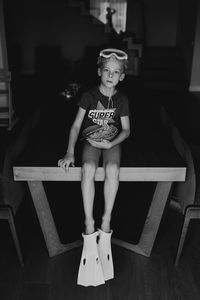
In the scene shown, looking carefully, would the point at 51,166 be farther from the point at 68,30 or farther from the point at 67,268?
the point at 68,30

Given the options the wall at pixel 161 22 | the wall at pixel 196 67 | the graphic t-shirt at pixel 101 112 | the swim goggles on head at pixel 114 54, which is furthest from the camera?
the wall at pixel 161 22

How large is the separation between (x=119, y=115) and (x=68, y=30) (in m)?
6.46

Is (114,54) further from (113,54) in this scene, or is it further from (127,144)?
(127,144)

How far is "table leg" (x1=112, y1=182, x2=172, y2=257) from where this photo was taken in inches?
82.3

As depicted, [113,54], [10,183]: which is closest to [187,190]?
[113,54]

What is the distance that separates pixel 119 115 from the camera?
6.89 ft

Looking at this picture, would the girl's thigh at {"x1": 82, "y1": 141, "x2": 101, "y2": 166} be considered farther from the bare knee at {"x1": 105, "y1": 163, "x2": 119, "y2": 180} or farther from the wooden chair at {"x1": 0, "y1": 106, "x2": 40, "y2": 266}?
the wooden chair at {"x1": 0, "y1": 106, "x2": 40, "y2": 266}

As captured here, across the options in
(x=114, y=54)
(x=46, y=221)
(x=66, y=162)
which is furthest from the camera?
(x=46, y=221)

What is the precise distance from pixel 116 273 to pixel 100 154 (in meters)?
0.73

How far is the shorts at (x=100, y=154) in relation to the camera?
1907 millimetres

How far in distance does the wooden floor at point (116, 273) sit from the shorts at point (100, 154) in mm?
717

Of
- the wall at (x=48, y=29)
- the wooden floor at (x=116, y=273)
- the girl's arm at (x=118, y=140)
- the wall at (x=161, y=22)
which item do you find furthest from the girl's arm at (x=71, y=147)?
the wall at (x=161, y=22)

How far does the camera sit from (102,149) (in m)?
2.09

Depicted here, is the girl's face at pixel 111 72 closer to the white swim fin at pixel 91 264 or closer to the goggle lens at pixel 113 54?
the goggle lens at pixel 113 54
